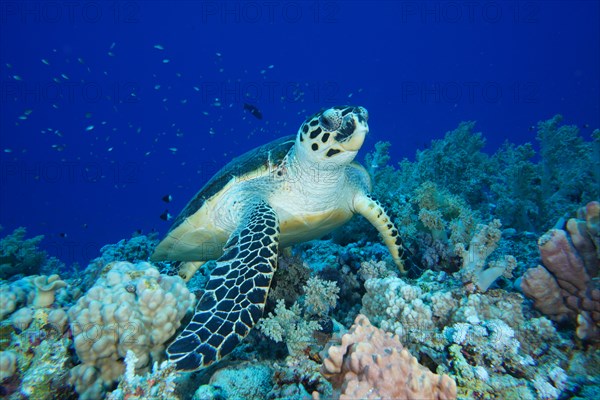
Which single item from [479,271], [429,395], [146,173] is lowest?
[429,395]

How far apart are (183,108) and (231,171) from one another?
9119 centimetres

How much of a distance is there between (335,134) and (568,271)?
2258 mm

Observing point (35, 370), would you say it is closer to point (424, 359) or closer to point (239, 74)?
point (424, 359)

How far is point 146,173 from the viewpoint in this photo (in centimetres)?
8369

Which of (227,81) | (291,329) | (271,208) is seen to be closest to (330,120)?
(271,208)

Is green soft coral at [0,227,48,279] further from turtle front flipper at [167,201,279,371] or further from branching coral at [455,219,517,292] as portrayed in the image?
branching coral at [455,219,517,292]

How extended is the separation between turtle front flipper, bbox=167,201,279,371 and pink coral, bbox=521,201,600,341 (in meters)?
1.78

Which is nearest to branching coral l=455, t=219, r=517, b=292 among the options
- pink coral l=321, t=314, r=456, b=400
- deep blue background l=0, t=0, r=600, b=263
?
pink coral l=321, t=314, r=456, b=400

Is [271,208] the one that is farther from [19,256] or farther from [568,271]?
[19,256]

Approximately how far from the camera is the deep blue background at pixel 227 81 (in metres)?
72.5

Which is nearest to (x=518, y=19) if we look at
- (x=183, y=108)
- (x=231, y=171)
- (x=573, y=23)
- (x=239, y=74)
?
(x=573, y=23)

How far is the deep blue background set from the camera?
7250cm

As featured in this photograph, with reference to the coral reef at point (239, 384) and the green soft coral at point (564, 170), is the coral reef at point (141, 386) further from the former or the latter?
the green soft coral at point (564, 170)

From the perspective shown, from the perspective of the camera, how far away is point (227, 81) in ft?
302
